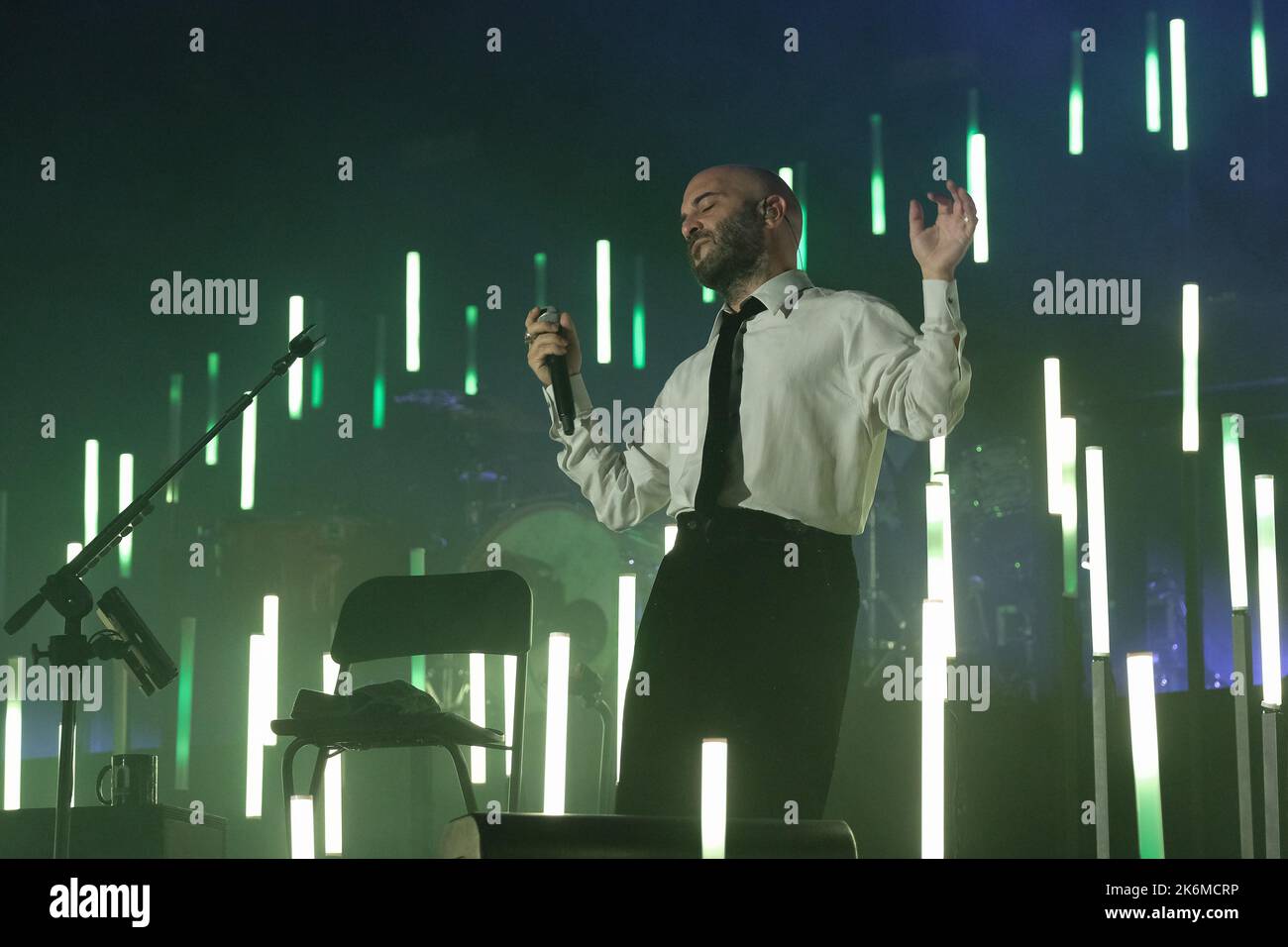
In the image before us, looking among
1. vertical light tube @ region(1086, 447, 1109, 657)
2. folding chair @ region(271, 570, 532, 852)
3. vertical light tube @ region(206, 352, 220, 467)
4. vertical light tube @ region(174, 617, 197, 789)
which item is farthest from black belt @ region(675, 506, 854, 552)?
vertical light tube @ region(206, 352, 220, 467)

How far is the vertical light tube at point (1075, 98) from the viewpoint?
3770 millimetres

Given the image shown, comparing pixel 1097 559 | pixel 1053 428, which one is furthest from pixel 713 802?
pixel 1053 428

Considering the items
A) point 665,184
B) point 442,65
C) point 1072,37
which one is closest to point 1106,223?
point 1072,37

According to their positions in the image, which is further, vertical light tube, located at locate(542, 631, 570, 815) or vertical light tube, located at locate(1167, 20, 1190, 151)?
vertical light tube, located at locate(1167, 20, 1190, 151)

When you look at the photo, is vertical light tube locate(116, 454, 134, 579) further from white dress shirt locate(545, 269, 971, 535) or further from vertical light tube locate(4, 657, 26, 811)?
white dress shirt locate(545, 269, 971, 535)

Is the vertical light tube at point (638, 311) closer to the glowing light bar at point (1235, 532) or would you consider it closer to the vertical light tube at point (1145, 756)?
the glowing light bar at point (1235, 532)

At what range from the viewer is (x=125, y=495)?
13.4ft

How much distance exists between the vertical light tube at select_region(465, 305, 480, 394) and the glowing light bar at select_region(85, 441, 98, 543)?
127 cm

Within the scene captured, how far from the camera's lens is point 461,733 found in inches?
117

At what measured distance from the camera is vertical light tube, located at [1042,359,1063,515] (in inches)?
118

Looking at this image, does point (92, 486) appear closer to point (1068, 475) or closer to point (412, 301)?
point (412, 301)

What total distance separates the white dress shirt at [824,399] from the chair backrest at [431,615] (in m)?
0.93

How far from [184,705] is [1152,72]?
3291 millimetres

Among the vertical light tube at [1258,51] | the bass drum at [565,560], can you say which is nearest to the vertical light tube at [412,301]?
the bass drum at [565,560]
